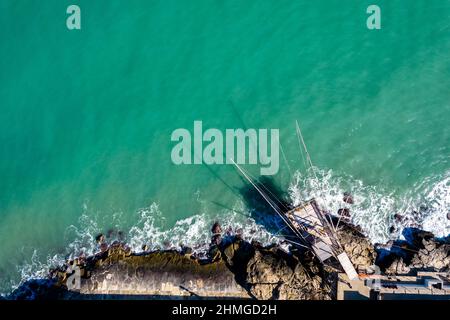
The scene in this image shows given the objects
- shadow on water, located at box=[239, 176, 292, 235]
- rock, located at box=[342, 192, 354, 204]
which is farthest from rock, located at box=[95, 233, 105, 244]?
rock, located at box=[342, 192, 354, 204]

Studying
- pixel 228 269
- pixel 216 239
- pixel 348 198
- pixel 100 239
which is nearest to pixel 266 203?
pixel 216 239

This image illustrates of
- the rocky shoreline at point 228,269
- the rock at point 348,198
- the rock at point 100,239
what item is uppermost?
the rock at point 348,198

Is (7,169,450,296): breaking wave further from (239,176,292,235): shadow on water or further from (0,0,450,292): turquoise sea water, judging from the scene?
(239,176,292,235): shadow on water

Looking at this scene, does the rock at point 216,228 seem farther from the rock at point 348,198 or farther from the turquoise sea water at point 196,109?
the rock at point 348,198

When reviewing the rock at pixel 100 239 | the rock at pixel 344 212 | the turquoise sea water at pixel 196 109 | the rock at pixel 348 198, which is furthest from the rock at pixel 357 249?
the rock at pixel 100 239

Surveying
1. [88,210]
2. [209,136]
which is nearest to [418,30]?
[209,136]

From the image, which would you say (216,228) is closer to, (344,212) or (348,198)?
(344,212)
